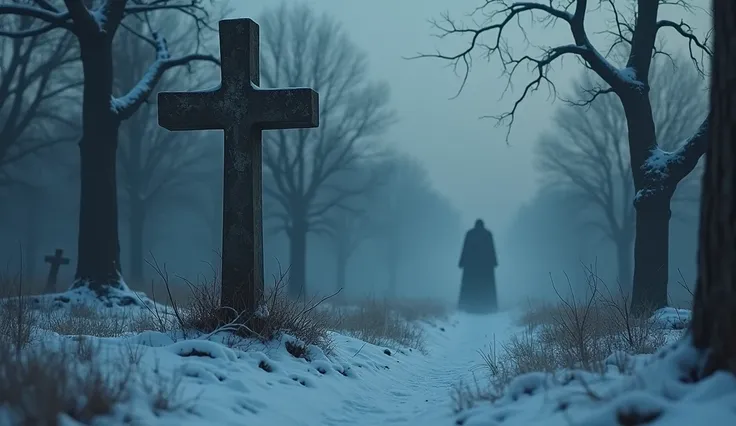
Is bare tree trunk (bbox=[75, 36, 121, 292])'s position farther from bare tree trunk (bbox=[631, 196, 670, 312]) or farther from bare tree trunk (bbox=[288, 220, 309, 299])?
bare tree trunk (bbox=[288, 220, 309, 299])

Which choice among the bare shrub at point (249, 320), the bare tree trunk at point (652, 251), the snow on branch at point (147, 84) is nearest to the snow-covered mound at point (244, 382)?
the bare shrub at point (249, 320)

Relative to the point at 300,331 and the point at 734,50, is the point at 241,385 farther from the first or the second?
the point at 734,50

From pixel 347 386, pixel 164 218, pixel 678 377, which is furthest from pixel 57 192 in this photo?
pixel 678 377

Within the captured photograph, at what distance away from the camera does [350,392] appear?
5.92m

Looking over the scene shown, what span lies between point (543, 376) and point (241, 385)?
195 centimetres

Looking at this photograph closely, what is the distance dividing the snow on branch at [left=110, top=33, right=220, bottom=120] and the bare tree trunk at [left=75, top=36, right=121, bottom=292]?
22 centimetres

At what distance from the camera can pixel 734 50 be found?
354 cm

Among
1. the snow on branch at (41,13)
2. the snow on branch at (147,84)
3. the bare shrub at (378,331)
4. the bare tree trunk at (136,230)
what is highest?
the snow on branch at (41,13)

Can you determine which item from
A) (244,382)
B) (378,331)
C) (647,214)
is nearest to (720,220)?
(244,382)

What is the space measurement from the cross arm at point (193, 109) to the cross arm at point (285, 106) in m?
0.35

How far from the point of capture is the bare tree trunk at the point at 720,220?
3.40m

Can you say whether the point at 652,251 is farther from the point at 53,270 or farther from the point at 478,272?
the point at 478,272

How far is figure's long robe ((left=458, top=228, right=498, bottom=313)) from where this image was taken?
24.1 meters

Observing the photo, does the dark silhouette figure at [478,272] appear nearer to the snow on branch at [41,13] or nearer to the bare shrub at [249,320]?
the snow on branch at [41,13]
